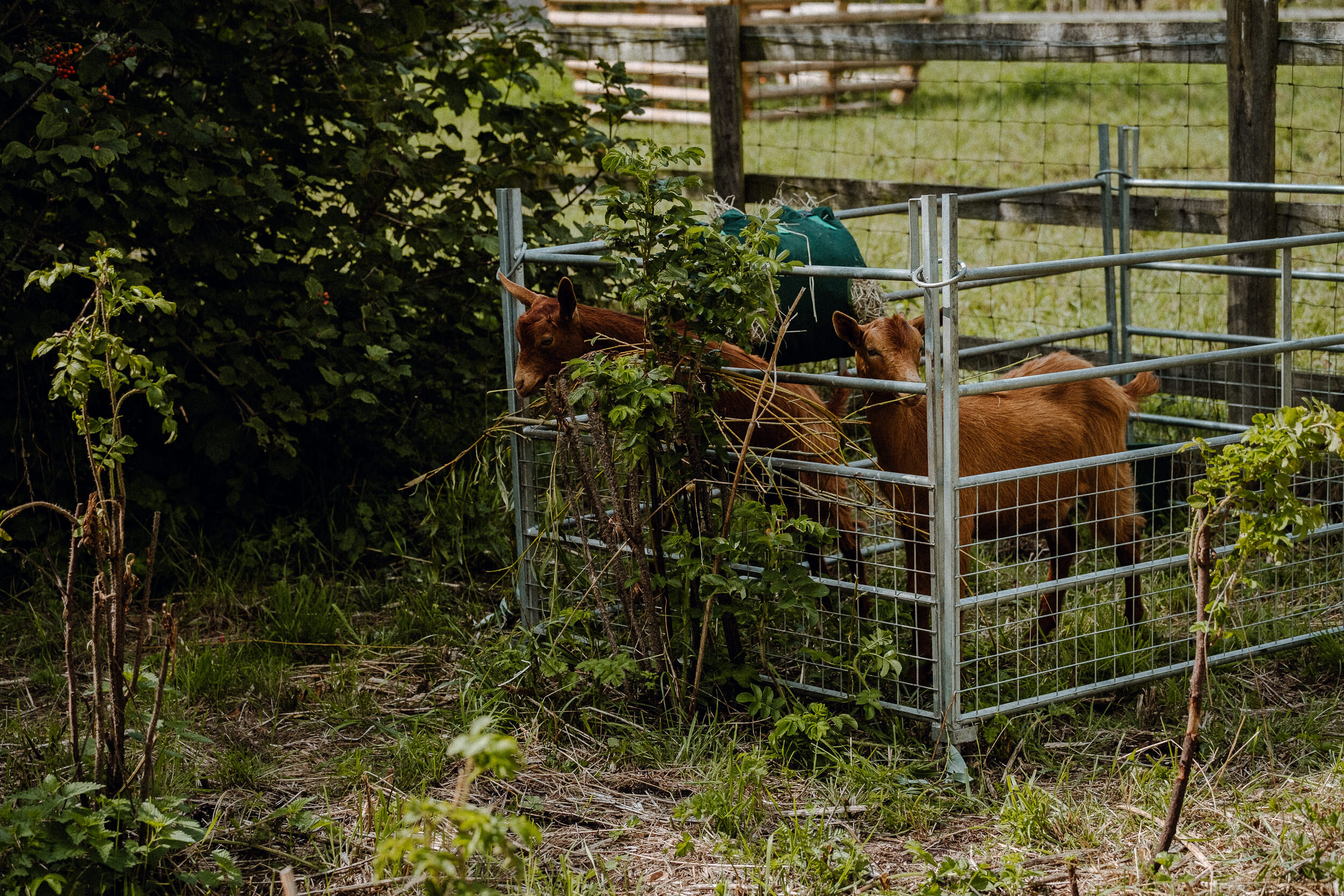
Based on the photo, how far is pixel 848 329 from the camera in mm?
3957

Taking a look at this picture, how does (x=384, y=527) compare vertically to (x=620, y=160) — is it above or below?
below

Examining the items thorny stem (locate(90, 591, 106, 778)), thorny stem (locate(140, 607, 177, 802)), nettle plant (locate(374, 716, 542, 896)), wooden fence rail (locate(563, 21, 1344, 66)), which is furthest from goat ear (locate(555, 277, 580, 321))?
wooden fence rail (locate(563, 21, 1344, 66))

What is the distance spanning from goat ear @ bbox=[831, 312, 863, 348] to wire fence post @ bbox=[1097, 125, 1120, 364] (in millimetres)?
2310

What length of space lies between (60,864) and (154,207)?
9.42ft

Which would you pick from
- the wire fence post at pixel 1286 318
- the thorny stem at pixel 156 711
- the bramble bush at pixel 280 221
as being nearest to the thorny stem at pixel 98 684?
the thorny stem at pixel 156 711

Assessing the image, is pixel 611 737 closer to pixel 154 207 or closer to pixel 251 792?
pixel 251 792

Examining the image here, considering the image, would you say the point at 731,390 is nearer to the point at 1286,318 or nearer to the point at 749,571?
the point at 749,571

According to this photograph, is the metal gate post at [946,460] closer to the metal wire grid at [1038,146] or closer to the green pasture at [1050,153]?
the metal wire grid at [1038,146]

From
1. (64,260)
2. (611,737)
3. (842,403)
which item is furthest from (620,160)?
(64,260)

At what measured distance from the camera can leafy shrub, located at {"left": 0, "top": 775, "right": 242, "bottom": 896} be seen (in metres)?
3.00

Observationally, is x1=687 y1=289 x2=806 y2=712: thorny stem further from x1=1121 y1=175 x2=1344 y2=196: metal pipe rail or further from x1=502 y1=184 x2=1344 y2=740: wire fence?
x1=1121 y1=175 x2=1344 y2=196: metal pipe rail

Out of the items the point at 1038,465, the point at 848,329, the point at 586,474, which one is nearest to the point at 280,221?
the point at 586,474

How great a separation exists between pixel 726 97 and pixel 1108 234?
8.02 feet

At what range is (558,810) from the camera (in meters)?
3.65
